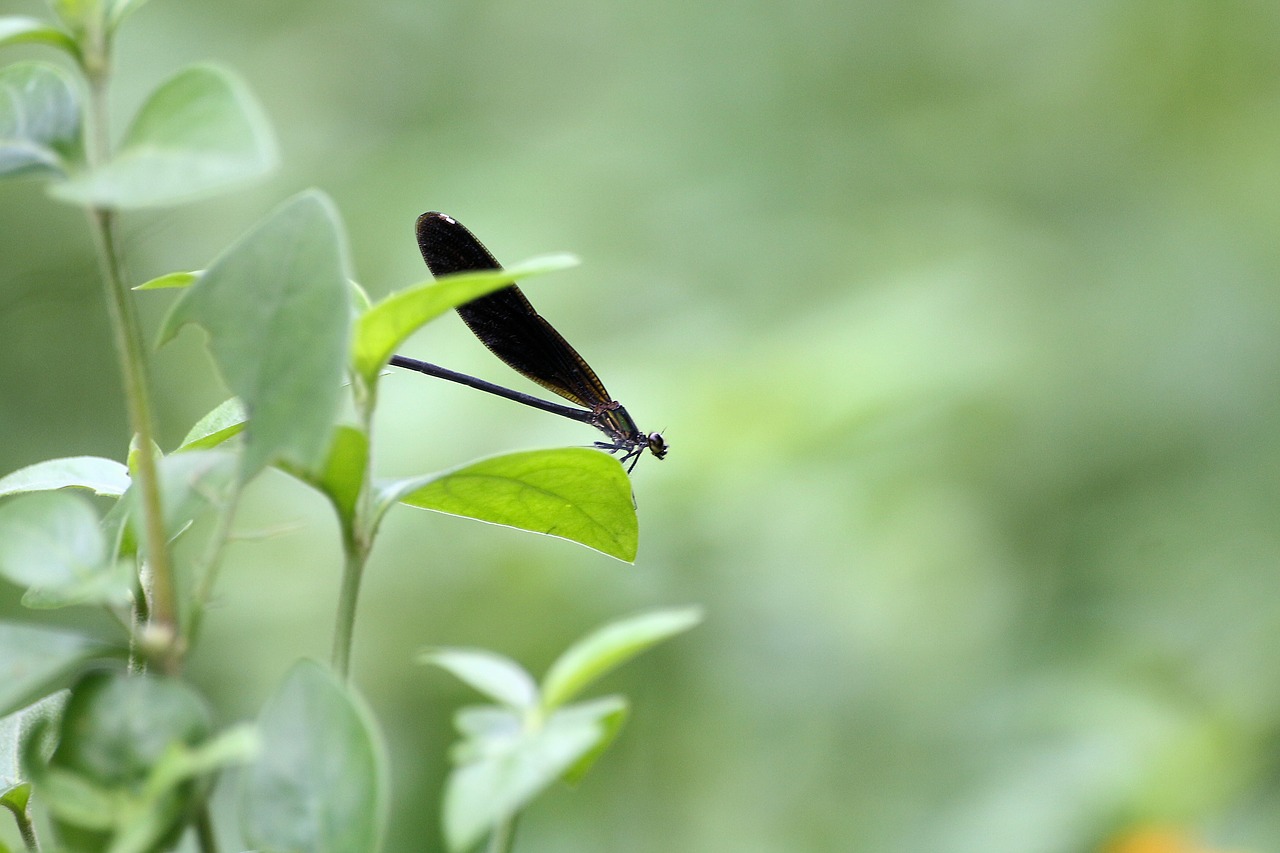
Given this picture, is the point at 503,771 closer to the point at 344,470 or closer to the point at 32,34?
the point at 344,470

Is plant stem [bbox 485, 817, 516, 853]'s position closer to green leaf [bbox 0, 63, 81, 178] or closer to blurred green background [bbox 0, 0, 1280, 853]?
green leaf [bbox 0, 63, 81, 178]


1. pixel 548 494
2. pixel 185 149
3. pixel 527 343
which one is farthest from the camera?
pixel 527 343

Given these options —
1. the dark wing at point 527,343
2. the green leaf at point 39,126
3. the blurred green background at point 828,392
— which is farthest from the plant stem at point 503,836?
the blurred green background at point 828,392

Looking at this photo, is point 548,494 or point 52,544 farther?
point 548,494

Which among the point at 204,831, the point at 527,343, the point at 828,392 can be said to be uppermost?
the point at 828,392

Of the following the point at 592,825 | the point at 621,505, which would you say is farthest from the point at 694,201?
the point at 621,505

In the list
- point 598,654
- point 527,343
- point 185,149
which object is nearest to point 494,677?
point 598,654

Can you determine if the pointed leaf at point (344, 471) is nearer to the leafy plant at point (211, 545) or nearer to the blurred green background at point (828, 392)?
the leafy plant at point (211, 545)
